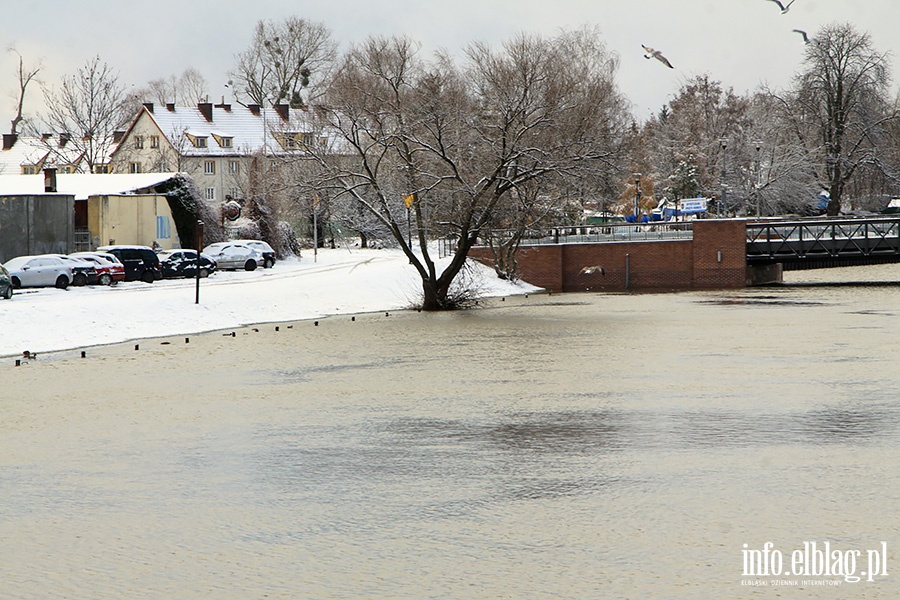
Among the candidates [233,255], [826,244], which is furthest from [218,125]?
[826,244]

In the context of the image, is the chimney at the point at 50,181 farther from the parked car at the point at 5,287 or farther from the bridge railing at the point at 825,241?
the bridge railing at the point at 825,241

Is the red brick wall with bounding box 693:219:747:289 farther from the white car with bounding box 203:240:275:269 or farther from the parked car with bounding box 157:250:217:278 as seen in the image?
the parked car with bounding box 157:250:217:278

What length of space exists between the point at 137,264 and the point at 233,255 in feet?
31.0

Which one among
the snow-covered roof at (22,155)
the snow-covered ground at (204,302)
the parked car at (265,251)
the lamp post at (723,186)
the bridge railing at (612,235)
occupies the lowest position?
the snow-covered ground at (204,302)

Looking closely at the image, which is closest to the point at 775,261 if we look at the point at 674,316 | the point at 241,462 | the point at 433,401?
the point at 674,316

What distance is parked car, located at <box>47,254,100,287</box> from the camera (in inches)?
1895

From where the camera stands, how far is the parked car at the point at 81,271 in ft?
158

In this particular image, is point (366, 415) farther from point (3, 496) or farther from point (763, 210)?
point (763, 210)

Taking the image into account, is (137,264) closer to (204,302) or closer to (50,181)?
(50,181)

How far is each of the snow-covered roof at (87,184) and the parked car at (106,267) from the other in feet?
34.0

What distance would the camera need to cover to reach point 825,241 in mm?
67125

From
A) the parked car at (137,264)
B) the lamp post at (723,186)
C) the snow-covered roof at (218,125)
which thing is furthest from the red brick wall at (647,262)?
the snow-covered roof at (218,125)

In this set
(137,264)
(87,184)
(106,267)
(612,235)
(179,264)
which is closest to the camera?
(106,267)

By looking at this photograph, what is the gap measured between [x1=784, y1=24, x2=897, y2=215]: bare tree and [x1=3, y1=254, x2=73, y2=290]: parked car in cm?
5742
